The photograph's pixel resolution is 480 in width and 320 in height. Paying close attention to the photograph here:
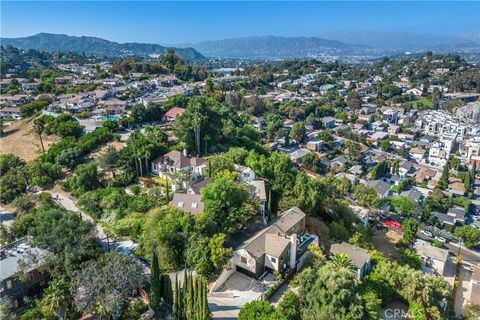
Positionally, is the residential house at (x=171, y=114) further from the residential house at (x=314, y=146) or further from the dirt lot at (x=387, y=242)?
the dirt lot at (x=387, y=242)

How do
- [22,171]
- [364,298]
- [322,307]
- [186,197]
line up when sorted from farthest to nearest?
[22,171]
[186,197]
[364,298]
[322,307]

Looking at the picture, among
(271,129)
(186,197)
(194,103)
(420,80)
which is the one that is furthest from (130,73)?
(420,80)

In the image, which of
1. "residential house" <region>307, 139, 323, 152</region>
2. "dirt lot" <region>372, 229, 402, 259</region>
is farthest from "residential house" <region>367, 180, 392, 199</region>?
"residential house" <region>307, 139, 323, 152</region>

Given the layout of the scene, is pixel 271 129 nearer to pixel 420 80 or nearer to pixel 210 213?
pixel 210 213

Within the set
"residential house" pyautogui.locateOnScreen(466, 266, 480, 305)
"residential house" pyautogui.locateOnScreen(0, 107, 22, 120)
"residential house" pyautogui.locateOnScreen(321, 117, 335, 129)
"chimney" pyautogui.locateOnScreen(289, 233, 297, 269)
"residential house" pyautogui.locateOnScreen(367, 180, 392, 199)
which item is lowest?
"residential house" pyautogui.locateOnScreen(367, 180, 392, 199)

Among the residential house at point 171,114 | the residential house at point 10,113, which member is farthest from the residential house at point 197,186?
the residential house at point 10,113

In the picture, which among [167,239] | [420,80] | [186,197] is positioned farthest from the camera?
[420,80]

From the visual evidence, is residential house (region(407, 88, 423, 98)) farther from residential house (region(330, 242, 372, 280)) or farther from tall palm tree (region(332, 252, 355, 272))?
tall palm tree (region(332, 252, 355, 272))

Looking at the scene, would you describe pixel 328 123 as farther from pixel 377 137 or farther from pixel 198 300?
pixel 198 300
